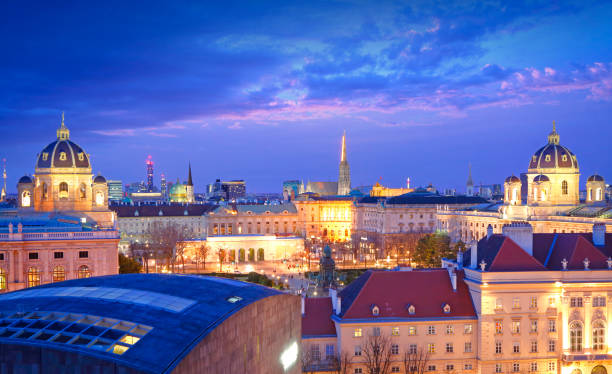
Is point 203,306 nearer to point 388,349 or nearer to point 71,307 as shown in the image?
point 71,307

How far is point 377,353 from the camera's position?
56906mm

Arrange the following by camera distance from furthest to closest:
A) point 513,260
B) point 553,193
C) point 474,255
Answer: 1. point 553,193
2. point 474,255
3. point 513,260

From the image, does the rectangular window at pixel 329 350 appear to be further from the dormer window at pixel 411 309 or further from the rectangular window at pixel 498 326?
the rectangular window at pixel 498 326

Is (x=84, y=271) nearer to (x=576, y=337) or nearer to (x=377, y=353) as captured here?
(x=377, y=353)

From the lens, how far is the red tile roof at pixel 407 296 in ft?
200

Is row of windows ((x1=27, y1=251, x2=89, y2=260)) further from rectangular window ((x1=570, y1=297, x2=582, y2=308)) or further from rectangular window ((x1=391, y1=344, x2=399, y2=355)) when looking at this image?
rectangular window ((x1=570, y1=297, x2=582, y2=308))

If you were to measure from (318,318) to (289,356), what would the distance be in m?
19.8

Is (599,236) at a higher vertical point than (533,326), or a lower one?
higher

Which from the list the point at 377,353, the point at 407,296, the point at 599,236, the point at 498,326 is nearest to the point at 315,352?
the point at 377,353

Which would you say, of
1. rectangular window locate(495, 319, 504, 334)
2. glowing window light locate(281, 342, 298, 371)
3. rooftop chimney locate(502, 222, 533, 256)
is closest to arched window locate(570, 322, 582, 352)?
rectangular window locate(495, 319, 504, 334)

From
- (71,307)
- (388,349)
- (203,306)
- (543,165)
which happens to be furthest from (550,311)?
(543,165)

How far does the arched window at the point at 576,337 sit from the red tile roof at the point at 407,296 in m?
9.68

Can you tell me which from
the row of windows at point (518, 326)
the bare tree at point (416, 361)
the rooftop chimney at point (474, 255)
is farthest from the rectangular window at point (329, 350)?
the rooftop chimney at point (474, 255)

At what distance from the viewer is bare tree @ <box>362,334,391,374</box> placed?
186 feet
